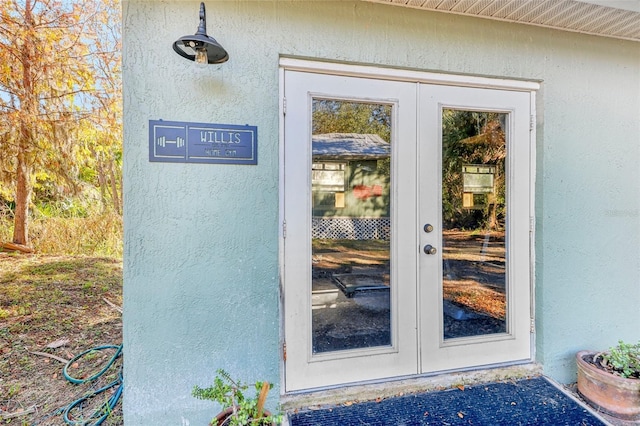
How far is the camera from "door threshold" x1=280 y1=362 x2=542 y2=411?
6.68 ft

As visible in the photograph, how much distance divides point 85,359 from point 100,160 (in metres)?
4.54

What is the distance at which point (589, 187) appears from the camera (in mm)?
2459

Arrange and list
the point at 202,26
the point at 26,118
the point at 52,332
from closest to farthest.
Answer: the point at 202,26 < the point at 52,332 < the point at 26,118

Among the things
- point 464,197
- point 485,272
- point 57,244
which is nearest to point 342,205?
point 464,197

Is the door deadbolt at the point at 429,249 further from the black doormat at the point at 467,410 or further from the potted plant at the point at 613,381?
the potted plant at the point at 613,381

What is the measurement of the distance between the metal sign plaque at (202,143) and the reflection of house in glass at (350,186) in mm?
472

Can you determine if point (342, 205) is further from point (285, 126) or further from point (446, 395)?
point (446, 395)

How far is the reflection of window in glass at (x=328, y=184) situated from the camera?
6.92ft

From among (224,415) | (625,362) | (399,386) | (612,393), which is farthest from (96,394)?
(625,362)

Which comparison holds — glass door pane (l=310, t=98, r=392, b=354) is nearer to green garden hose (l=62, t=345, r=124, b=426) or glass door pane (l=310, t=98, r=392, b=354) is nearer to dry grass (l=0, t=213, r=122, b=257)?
green garden hose (l=62, t=345, r=124, b=426)

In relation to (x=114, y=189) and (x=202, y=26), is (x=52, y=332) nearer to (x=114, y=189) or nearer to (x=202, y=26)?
(x=202, y=26)

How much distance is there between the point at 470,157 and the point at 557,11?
1.09 meters

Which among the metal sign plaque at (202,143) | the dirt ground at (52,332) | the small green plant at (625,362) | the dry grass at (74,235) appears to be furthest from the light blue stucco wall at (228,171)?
the dry grass at (74,235)

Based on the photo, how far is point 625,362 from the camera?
2.14m
